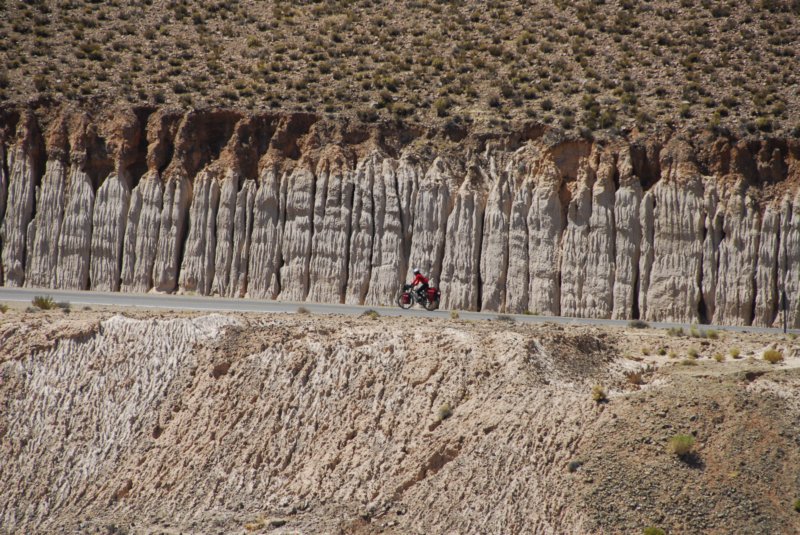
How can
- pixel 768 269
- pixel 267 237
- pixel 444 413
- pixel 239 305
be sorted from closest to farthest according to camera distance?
pixel 444 413, pixel 239 305, pixel 768 269, pixel 267 237

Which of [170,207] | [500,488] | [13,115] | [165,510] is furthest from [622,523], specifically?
[13,115]

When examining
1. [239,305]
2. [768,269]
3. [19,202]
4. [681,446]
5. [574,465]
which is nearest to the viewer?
[681,446]

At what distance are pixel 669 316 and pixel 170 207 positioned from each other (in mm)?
16474

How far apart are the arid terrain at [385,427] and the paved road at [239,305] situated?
12.1ft

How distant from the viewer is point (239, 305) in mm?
28609

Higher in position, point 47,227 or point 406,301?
point 47,227

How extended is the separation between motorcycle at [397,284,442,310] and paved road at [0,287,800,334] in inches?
9.8

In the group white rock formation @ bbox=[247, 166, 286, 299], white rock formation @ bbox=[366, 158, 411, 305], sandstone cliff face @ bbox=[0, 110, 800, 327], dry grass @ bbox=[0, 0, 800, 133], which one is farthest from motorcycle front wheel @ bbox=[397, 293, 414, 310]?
dry grass @ bbox=[0, 0, 800, 133]

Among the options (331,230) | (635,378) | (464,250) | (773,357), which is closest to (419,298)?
(464,250)

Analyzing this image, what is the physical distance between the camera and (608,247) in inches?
1214

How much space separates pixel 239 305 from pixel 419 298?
17.4ft

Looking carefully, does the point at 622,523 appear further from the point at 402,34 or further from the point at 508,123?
the point at 402,34

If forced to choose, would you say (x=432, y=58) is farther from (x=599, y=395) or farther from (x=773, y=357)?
(x=599, y=395)

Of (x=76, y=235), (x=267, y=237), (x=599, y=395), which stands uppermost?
(x=267, y=237)
